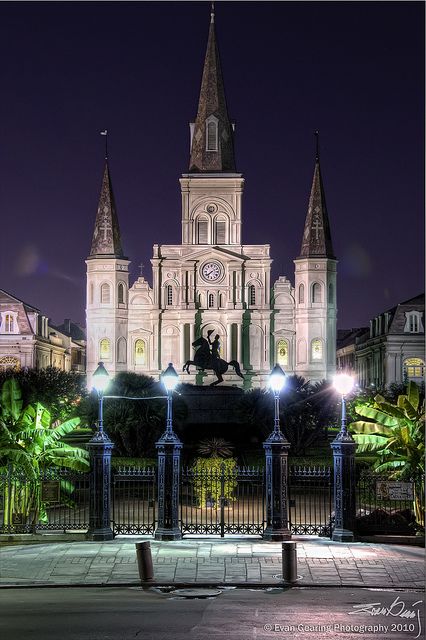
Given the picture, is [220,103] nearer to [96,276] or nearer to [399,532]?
[96,276]

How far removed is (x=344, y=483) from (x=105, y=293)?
249 feet

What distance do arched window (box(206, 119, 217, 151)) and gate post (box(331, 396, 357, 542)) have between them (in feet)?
264

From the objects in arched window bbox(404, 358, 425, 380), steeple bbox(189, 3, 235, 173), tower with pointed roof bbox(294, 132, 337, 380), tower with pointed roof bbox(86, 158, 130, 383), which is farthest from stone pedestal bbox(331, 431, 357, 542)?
steeple bbox(189, 3, 235, 173)

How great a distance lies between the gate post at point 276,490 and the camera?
70.7 feet

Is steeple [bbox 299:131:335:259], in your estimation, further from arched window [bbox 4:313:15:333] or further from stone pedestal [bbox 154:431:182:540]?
stone pedestal [bbox 154:431:182:540]

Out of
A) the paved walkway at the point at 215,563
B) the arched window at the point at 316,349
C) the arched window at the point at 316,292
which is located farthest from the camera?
the arched window at the point at 316,292

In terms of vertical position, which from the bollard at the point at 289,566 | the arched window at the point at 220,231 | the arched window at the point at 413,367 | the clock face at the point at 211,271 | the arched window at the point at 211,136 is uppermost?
the arched window at the point at 211,136

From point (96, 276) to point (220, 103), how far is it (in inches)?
781

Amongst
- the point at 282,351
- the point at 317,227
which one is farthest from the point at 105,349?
the point at 317,227

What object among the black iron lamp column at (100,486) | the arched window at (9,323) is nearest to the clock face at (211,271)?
the arched window at (9,323)

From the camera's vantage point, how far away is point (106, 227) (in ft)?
322

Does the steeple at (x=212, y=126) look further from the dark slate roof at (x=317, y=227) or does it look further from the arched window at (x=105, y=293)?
the arched window at (x=105, y=293)

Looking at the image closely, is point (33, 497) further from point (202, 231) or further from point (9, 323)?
point (9, 323)

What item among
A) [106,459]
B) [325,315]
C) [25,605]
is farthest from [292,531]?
[325,315]
